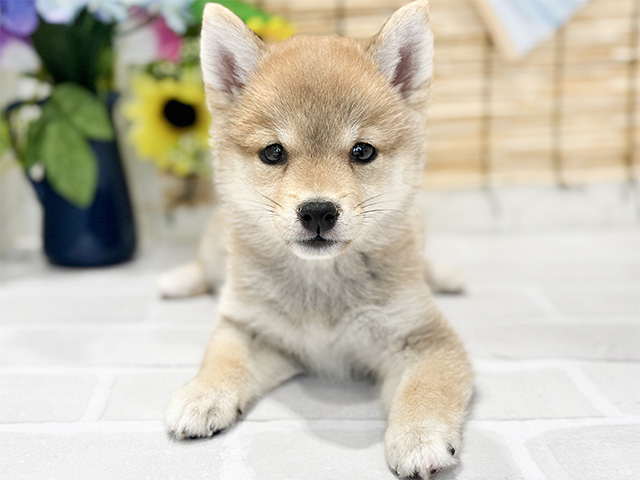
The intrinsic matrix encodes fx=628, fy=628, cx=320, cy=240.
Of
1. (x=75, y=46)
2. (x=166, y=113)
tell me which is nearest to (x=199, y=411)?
(x=166, y=113)

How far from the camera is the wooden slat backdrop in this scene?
2.31 meters

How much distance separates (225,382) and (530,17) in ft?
5.75

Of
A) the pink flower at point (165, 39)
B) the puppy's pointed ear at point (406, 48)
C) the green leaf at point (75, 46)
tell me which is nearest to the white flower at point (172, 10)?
the pink flower at point (165, 39)

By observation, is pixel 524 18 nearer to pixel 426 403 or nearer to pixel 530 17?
pixel 530 17

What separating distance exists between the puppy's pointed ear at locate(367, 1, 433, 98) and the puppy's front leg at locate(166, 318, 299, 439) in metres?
0.60

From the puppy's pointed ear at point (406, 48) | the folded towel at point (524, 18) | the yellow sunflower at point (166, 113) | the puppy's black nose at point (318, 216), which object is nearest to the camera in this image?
the puppy's black nose at point (318, 216)

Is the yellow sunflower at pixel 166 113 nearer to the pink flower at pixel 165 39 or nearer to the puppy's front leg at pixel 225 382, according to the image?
the pink flower at pixel 165 39

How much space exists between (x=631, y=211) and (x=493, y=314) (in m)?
→ 1.19

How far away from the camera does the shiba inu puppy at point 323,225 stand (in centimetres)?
109

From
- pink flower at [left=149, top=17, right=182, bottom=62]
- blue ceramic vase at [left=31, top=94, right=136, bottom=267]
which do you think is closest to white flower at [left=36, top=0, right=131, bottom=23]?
pink flower at [left=149, top=17, right=182, bottom=62]

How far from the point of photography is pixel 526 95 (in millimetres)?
2375

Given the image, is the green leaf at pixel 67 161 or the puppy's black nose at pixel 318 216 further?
the green leaf at pixel 67 161

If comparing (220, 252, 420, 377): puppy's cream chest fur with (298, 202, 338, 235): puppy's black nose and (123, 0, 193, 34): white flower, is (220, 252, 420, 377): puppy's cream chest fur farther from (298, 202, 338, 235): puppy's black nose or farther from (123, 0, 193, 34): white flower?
(123, 0, 193, 34): white flower

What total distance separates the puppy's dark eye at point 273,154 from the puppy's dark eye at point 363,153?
127mm
